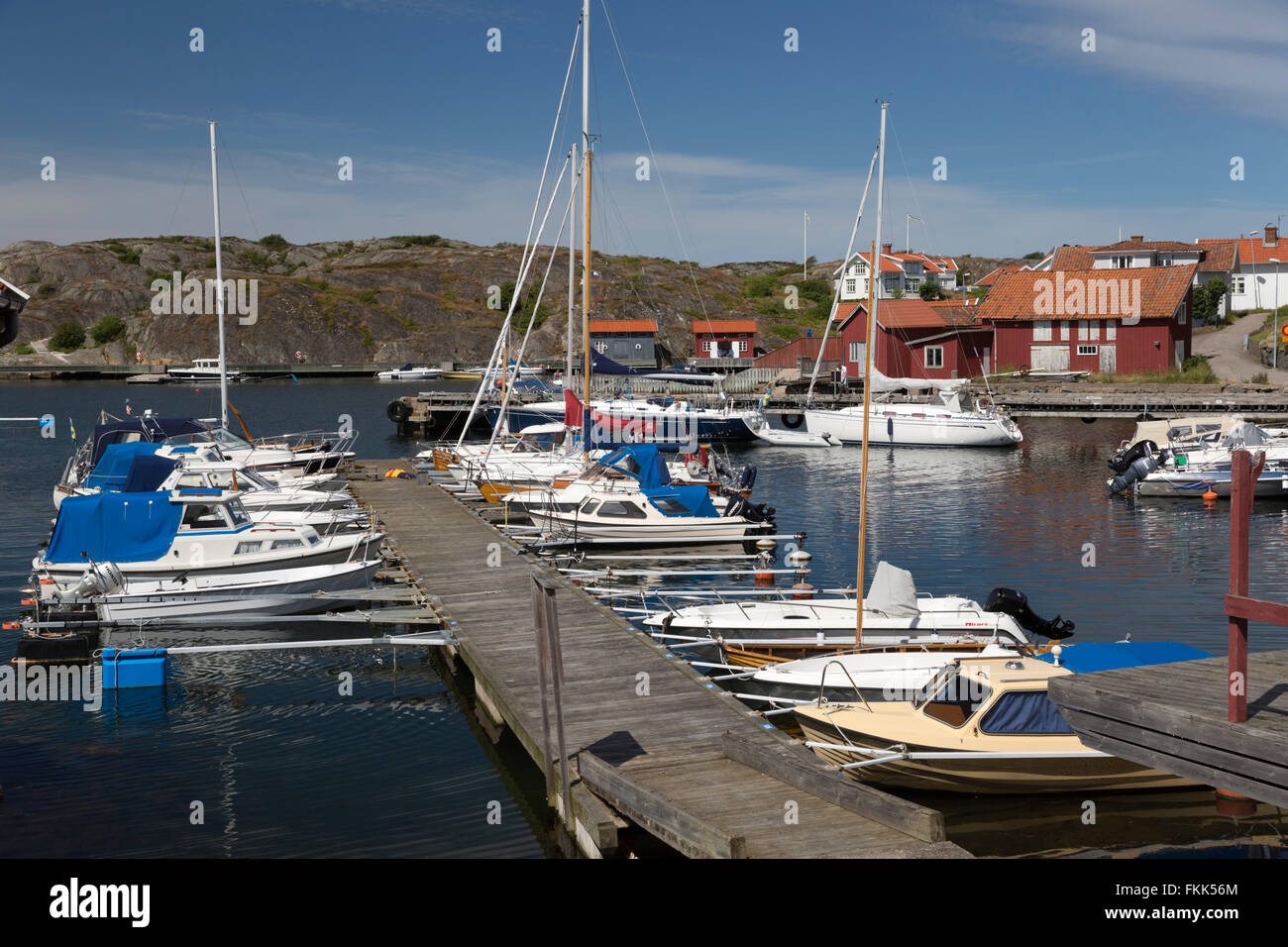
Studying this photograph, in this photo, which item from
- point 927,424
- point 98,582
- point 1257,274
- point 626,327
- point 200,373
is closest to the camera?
point 98,582

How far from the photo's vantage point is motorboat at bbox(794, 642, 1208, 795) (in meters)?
14.9

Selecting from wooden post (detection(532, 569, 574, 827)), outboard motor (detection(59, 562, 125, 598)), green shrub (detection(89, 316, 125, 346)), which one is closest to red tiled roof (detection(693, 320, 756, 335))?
green shrub (detection(89, 316, 125, 346))

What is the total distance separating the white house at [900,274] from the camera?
117500 mm

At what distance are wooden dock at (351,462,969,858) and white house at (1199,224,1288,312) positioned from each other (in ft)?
321

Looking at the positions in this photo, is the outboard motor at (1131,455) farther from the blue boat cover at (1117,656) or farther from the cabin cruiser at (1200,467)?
the blue boat cover at (1117,656)

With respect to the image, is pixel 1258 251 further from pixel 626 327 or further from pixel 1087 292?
pixel 626 327

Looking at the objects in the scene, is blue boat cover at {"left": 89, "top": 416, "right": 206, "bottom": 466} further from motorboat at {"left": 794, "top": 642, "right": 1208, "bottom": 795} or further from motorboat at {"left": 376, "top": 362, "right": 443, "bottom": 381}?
motorboat at {"left": 376, "top": 362, "right": 443, "bottom": 381}

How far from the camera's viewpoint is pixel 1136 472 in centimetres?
4191

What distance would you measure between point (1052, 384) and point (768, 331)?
6292cm

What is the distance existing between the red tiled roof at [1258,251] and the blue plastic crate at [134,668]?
10484 cm

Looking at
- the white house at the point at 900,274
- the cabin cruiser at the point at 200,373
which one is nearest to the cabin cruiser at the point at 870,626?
the white house at the point at 900,274

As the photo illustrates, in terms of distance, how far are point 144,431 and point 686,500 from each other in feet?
65.6

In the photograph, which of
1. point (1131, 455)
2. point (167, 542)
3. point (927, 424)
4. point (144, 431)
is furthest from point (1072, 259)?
point (167, 542)
